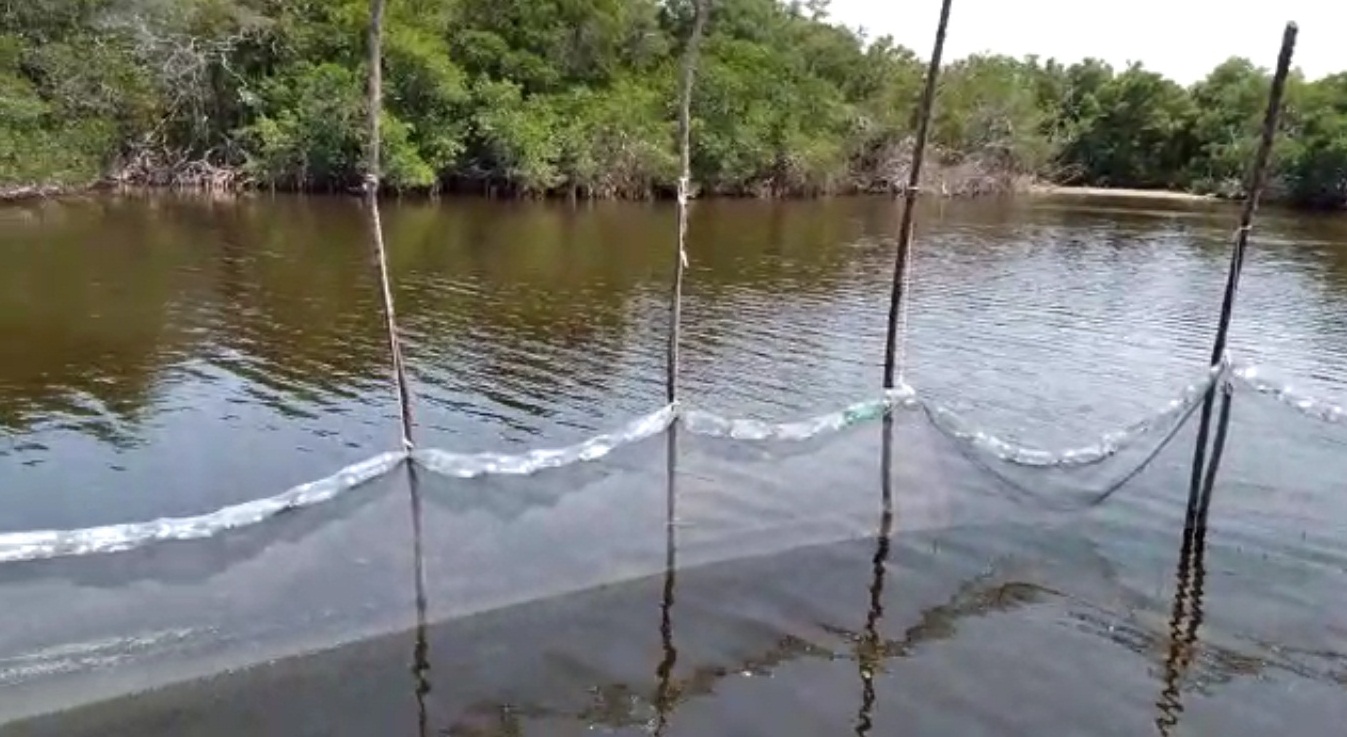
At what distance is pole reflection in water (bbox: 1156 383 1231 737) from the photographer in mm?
8336

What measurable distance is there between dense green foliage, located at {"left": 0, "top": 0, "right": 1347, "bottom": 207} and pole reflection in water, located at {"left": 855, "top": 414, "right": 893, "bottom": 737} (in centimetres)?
3184

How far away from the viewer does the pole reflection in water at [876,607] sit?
25.5ft

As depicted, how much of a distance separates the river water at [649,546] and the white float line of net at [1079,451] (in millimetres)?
93

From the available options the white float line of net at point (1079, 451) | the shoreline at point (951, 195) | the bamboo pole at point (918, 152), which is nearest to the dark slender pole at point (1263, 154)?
the white float line of net at point (1079, 451)

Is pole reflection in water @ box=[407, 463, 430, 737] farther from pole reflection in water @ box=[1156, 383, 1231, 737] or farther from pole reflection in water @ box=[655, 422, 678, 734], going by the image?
pole reflection in water @ box=[1156, 383, 1231, 737]

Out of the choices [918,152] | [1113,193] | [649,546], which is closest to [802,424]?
[649,546]

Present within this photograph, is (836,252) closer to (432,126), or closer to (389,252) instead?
(389,252)

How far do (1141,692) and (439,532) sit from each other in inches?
183

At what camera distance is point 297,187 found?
136 feet

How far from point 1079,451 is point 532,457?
16.0 feet

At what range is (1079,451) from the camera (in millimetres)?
10461

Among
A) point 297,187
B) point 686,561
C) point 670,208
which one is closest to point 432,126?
point 297,187

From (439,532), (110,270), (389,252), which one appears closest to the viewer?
(439,532)

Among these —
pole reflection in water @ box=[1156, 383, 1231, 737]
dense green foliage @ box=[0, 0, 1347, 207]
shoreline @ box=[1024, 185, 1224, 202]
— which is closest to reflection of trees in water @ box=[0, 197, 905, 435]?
dense green foliage @ box=[0, 0, 1347, 207]
